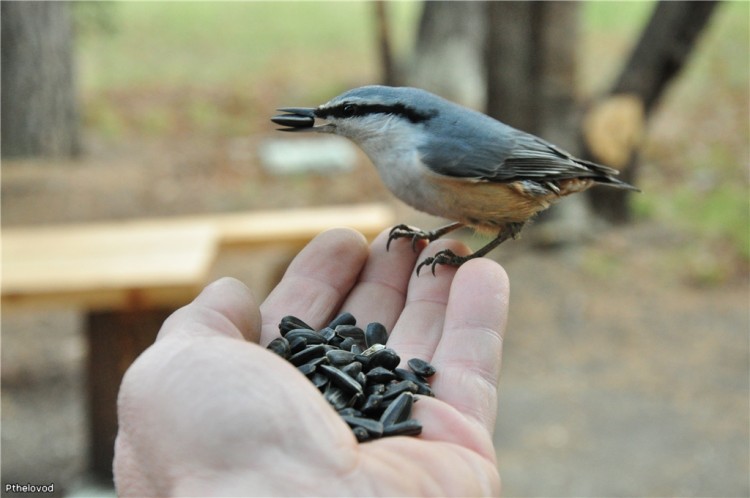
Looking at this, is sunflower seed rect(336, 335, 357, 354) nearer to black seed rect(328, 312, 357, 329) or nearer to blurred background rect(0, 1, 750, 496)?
black seed rect(328, 312, 357, 329)

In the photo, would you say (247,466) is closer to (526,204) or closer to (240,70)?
(526,204)

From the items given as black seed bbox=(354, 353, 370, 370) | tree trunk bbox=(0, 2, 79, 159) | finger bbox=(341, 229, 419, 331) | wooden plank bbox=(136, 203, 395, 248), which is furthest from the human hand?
tree trunk bbox=(0, 2, 79, 159)

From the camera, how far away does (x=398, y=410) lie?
62.1 inches

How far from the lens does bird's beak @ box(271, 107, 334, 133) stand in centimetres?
176

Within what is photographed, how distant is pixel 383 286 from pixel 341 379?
0.44 metres

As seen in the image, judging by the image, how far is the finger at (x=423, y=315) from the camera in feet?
6.16

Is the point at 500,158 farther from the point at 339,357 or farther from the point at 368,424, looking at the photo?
the point at 368,424

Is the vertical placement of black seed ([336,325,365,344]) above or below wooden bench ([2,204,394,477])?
above

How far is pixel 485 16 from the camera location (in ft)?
17.7

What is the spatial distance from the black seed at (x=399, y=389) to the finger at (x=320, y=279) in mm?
362

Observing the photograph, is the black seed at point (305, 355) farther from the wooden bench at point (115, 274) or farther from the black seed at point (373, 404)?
the wooden bench at point (115, 274)

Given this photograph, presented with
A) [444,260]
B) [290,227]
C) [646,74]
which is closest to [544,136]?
[646,74]

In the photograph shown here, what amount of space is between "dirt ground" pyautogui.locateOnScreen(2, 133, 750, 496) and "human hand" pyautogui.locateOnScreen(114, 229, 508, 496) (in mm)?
1743

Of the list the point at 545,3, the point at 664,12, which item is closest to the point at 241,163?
the point at 545,3
